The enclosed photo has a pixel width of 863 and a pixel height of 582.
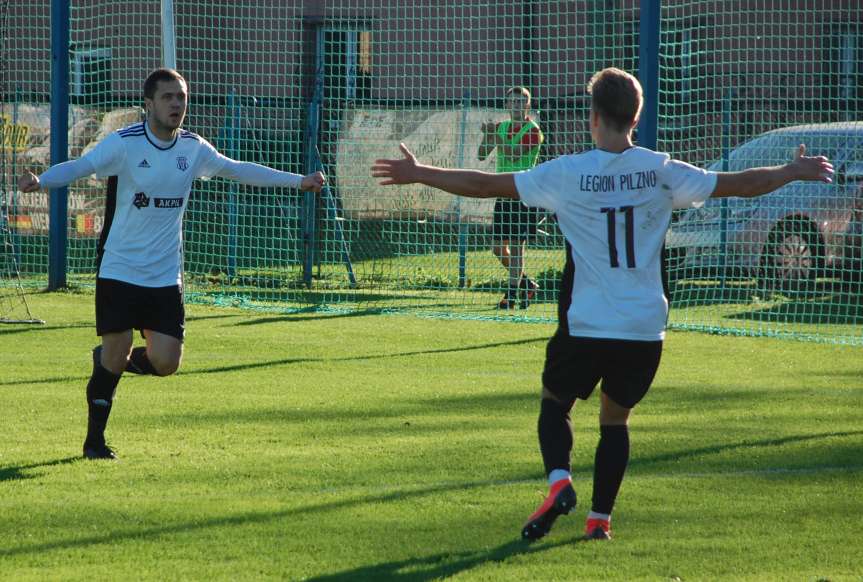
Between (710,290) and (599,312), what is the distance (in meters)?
9.94

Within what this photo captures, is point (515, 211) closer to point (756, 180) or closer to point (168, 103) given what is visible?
point (168, 103)

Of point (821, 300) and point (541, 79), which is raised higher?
point (541, 79)

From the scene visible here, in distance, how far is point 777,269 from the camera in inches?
533

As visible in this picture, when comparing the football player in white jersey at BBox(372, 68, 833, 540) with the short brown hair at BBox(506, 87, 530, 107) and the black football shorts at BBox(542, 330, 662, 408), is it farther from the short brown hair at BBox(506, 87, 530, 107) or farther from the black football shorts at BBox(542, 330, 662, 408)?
the short brown hair at BBox(506, 87, 530, 107)

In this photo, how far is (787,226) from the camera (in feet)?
44.4

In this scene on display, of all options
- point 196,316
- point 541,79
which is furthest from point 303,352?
point 541,79

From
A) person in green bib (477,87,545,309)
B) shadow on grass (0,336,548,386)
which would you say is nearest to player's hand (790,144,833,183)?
shadow on grass (0,336,548,386)

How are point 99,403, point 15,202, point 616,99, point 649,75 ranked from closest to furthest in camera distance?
point 616,99, point 99,403, point 649,75, point 15,202

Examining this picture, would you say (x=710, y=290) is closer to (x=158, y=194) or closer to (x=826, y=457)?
(x=826, y=457)

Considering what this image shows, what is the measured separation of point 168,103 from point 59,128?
26.8 ft

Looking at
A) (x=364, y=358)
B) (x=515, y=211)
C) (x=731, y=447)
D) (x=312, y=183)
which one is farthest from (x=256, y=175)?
(x=515, y=211)

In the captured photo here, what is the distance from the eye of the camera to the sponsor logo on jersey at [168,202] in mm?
6566

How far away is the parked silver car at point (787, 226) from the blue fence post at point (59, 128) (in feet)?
21.8

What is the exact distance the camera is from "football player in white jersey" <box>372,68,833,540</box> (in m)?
4.75
